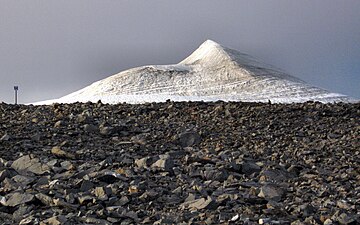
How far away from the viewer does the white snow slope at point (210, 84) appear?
103ft

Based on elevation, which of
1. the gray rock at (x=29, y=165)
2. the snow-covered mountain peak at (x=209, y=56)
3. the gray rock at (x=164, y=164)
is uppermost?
the snow-covered mountain peak at (x=209, y=56)

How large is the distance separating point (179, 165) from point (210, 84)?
23787 mm

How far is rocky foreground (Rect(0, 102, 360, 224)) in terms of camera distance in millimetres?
7520

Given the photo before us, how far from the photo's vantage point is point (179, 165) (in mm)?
9648

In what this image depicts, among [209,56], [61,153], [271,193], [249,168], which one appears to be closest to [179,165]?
[249,168]

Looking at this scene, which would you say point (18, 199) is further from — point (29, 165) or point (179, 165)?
point (179, 165)

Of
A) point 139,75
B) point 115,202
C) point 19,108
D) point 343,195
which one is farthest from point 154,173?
point 139,75

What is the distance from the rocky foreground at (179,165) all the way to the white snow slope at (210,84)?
16.1 meters

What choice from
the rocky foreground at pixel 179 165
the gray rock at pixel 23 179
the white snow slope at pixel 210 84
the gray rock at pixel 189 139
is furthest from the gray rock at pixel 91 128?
the white snow slope at pixel 210 84

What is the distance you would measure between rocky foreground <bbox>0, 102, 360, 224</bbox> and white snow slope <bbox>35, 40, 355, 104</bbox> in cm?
1610

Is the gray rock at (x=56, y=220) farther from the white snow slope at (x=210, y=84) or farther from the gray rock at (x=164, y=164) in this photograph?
the white snow slope at (x=210, y=84)

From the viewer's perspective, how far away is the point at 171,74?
1331 inches

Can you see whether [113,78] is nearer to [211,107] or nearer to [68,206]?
[211,107]

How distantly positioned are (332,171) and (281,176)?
0.99 metres
